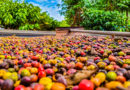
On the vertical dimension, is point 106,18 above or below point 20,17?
below

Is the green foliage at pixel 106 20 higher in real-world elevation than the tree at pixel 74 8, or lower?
lower

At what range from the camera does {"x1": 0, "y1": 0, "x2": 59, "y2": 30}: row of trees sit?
9.15 meters

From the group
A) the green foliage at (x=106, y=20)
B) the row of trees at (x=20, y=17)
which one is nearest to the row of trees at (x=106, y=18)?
the green foliage at (x=106, y=20)

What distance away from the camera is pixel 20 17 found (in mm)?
9602

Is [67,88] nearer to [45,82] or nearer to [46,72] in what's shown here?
[45,82]

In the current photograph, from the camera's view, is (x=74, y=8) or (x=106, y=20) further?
(x=74, y=8)

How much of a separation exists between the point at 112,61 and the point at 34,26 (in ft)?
32.1

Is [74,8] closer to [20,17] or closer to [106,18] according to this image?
[106,18]

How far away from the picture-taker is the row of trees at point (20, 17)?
30.0 feet

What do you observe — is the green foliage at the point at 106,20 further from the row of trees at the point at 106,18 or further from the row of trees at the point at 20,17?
the row of trees at the point at 20,17

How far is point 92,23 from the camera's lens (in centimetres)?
746

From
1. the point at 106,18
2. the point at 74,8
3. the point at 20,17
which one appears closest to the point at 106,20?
the point at 106,18

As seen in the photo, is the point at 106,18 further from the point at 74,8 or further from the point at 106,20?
the point at 74,8

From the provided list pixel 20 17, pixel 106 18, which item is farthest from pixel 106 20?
pixel 20 17
